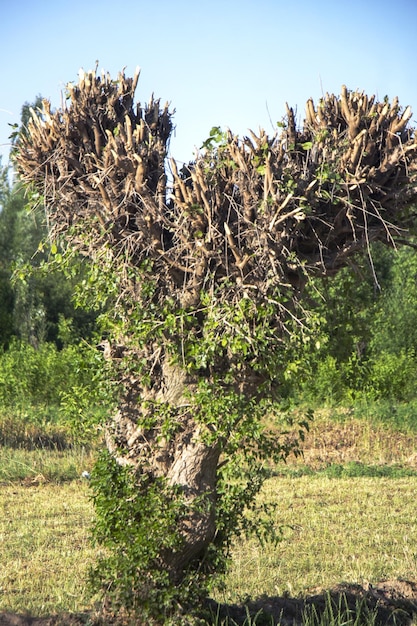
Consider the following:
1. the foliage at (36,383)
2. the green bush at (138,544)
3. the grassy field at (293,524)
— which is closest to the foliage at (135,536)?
the green bush at (138,544)

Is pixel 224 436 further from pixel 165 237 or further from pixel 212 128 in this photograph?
pixel 212 128

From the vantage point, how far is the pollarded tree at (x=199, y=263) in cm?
466

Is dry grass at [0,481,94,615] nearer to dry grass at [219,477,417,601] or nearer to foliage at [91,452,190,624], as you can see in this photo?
foliage at [91,452,190,624]

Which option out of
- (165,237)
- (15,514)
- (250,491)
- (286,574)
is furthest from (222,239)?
(15,514)

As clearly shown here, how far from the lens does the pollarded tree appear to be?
4.66 metres

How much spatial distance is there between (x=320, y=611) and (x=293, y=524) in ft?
10.7

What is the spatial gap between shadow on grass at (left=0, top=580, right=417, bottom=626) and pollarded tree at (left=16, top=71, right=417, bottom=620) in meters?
0.41

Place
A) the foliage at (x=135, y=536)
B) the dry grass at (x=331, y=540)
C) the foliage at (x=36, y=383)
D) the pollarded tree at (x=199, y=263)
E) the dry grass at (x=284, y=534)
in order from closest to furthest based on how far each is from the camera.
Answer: the pollarded tree at (x=199, y=263)
the foliage at (x=135, y=536)
the dry grass at (x=284, y=534)
the dry grass at (x=331, y=540)
the foliage at (x=36, y=383)

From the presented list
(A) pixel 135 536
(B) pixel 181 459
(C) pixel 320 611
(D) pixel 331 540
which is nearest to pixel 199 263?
(B) pixel 181 459

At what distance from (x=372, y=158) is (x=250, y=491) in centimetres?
232

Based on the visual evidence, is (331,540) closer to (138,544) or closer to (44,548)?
(44,548)

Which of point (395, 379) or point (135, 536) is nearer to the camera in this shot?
point (135, 536)

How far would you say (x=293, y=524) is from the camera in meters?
8.91

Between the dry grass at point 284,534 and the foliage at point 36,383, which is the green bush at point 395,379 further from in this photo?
the foliage at point 36,383
